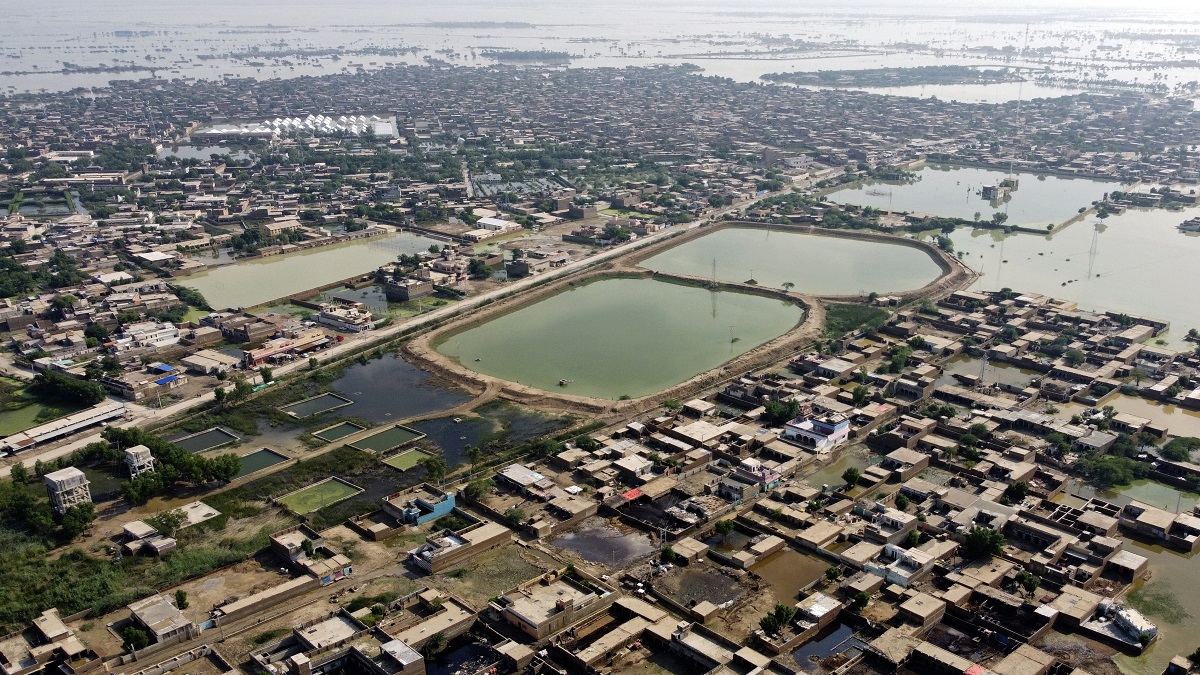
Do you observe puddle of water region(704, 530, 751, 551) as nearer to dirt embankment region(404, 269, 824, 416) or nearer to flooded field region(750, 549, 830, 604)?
flooded field region(750, 549, 830, 604)

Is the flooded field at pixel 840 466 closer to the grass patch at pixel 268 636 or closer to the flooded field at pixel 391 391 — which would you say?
the flooded field at pixel 391 391

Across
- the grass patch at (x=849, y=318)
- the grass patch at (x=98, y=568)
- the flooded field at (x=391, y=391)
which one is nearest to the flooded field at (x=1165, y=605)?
the grass patch at (x=849, y=318)

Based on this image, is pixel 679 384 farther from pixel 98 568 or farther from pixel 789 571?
pixel 98 568

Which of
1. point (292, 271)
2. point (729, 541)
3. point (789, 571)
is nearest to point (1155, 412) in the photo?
point (789, 571)

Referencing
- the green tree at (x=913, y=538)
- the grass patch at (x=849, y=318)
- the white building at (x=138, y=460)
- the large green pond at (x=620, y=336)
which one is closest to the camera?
the green tree at (x=913, y=538)

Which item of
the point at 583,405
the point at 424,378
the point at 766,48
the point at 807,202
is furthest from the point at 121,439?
the point at 766,48

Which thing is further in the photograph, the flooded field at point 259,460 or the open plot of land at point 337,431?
the open plot of land at point 337,431

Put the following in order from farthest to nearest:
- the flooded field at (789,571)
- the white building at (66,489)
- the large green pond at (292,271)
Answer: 1. the large green pond at (292,271)
2. the white building at (66,489)
3. the flooded field at (789,571)
